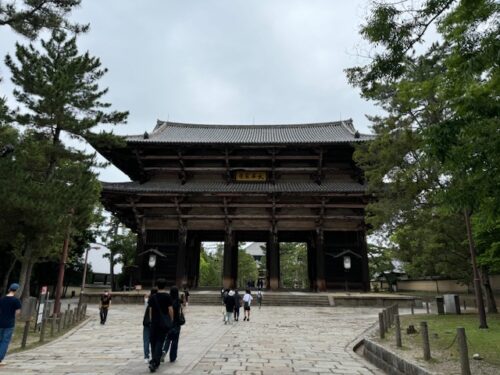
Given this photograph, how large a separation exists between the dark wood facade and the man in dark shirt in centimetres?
1719

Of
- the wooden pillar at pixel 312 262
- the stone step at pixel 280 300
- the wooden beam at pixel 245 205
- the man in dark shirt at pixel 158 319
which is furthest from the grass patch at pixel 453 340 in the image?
the wooden pillar at pixel 312 262

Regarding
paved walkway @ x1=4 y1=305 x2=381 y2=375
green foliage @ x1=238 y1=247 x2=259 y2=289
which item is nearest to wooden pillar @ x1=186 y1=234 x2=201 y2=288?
paved walkway @ x1=4 y1=305 x2=381 y2=375

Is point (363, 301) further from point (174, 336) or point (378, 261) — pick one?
point (378, 261)

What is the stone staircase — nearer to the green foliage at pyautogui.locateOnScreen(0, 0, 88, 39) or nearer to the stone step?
the stone step

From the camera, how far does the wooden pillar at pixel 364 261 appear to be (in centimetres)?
2384

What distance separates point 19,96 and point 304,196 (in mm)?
17210

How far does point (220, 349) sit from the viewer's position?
29.1 ft

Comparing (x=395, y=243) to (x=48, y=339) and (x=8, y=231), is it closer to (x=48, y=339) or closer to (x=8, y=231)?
(x=48, y=339)

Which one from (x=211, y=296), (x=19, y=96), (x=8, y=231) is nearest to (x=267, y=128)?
(x=211, y=296)

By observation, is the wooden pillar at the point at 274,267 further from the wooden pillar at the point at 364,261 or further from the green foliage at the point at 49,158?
the green foliage at the point at 49,158

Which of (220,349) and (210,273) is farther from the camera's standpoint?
(210,273)

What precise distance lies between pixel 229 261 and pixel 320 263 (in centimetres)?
628

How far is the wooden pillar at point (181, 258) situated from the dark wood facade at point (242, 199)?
0.07m

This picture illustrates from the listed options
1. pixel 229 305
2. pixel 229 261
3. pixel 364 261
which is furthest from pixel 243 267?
pixel 229 305
